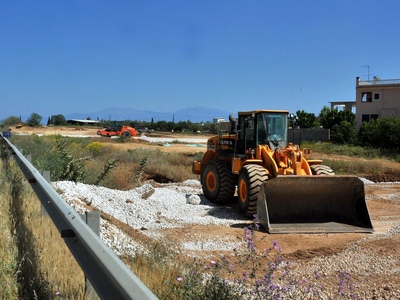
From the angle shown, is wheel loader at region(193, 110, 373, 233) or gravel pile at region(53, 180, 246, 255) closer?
gravel pile at region(53, 180, 246, 255)

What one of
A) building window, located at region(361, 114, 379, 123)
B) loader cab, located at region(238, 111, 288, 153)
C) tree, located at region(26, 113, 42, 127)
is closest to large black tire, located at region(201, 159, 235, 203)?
loader cab, located at region(238, 111, 288, 153)

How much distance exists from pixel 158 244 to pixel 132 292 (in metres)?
4.37

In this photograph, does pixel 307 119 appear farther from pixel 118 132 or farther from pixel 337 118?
pixel 118 132

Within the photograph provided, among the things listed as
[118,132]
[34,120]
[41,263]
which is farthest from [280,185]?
[34,120]

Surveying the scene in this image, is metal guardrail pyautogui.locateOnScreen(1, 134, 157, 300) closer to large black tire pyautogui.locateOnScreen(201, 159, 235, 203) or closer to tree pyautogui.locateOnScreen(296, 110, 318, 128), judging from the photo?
large black tire pyautogui.locateOnScreen(201, 159, 235, 203)

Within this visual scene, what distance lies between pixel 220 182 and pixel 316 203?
11.4 ft

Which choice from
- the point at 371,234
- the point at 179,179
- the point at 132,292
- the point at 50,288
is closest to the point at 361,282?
the point at 371,234

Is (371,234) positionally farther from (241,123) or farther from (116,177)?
(116,177)

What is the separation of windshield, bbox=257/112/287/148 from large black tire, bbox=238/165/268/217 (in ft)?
4.04

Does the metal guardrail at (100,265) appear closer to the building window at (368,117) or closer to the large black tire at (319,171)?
the large black tire at (319,171)

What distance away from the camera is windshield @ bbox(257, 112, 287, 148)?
44.7ft

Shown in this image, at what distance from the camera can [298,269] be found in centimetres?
755

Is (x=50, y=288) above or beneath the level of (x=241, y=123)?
beneath

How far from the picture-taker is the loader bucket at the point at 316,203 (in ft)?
36.7
